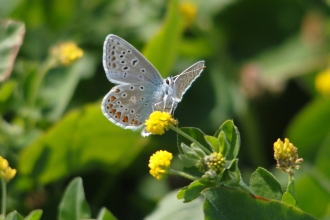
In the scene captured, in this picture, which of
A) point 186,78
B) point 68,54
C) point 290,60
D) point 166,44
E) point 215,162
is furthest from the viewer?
point 290,60

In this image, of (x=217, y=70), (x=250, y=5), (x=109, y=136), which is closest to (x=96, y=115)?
(x=109, y=136)

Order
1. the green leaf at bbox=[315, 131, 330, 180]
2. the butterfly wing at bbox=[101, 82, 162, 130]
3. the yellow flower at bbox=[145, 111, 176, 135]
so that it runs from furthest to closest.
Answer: the green leaf at bbox=[315, 131, 330, 180] < the butterfly wing at bbox=[101, 82, 162, 130] < the yellow flower at bbox=[145, 111, 176, 135]

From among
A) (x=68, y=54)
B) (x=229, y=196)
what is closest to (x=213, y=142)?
(x=229, y=196)

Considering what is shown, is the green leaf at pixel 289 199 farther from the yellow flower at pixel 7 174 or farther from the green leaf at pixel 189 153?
the yellow flower at pixel 7 174

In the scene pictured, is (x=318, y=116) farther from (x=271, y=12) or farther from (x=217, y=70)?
(x=271, y=12)

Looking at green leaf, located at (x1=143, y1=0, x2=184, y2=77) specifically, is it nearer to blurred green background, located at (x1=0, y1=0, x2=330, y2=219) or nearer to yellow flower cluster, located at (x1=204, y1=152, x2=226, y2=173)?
blurred green background, located at (x1=0, y1=0, x2=330, y2=219)

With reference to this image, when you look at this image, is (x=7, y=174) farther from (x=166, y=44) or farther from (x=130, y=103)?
(x=166, y=44)

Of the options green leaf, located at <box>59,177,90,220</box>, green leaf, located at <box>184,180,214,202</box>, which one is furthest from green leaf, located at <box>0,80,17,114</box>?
green leaf, located at <box>184,180,214,202</box>
